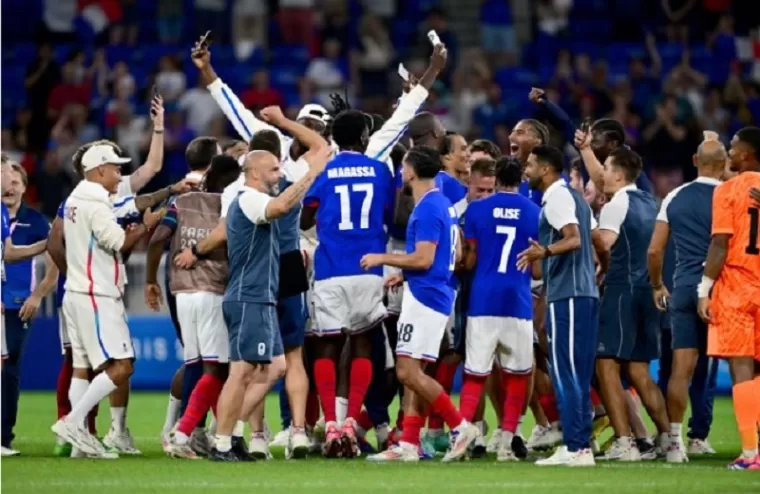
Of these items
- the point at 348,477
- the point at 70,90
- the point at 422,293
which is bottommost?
the point at 348,477

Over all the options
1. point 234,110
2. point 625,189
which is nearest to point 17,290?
point 234,110

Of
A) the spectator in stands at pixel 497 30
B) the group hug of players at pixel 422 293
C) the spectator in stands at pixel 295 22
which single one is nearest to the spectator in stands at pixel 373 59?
the spectator in stands at pixel 295 22

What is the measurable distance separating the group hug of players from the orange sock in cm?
1

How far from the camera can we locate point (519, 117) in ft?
78.8

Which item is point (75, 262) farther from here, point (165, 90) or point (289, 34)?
point (289, 34)

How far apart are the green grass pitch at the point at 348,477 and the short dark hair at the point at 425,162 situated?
202 centimetres

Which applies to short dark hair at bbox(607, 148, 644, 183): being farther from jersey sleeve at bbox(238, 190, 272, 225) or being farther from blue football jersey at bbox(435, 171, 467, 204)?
jersey sleeve at bbox(238, 190, 272, 225)

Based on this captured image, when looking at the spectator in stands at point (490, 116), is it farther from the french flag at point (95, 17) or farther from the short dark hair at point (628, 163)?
the short dark hair at point (628, 163)

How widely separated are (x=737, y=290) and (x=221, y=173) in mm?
3793

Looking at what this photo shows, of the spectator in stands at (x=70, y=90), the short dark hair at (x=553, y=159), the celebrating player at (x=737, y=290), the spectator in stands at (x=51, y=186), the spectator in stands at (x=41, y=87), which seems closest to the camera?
the celebrating player at (x=737, y=290)

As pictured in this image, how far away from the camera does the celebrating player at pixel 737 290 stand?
449 inches

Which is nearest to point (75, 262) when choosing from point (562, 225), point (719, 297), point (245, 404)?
Result: point (245, 404)

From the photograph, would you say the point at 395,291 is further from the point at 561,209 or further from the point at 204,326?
the point at 561,209

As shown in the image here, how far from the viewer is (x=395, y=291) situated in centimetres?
1297
